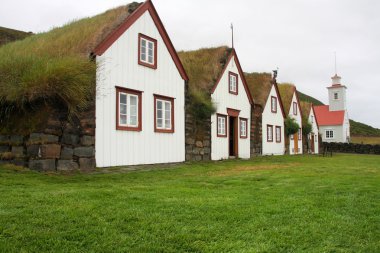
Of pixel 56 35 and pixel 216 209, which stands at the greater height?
pixel 56 35

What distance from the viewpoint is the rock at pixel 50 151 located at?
11609 millimetres

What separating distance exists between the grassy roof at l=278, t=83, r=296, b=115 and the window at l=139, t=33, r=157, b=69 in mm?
21222

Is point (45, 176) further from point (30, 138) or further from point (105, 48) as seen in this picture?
point (105, 48)

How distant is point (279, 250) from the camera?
459 centimetres

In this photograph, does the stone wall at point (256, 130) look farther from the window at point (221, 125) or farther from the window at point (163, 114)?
the window at point (163, 114)

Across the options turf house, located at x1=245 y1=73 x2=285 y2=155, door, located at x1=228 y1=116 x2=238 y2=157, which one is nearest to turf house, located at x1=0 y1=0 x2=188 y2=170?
door, located at x1=228 y1=116 x2=238 y2=157

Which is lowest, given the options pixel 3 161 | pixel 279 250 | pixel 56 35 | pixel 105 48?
pixel 279 250

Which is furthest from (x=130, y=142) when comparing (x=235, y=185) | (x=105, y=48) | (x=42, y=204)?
(x=42, y=204)

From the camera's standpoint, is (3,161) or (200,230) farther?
(3,161)

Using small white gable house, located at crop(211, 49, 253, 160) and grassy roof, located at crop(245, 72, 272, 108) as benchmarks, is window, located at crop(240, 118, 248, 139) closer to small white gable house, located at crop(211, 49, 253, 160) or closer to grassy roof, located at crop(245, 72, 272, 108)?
small white gable house, located at crop(211, 49, 253, 160)

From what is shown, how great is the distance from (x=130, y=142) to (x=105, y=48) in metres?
3.68

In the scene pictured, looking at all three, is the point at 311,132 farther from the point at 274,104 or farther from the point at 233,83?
the point at 233,83

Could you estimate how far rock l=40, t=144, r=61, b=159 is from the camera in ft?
38.1

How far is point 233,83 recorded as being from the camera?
24.3 m
